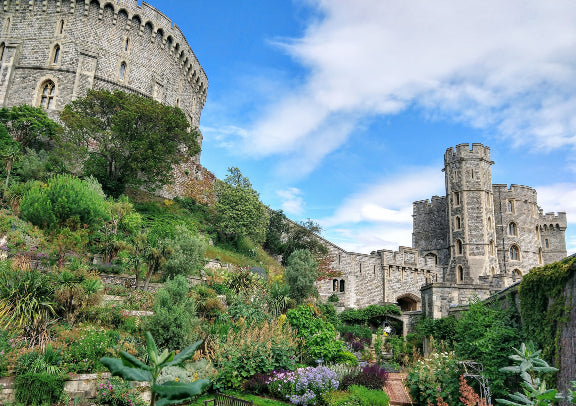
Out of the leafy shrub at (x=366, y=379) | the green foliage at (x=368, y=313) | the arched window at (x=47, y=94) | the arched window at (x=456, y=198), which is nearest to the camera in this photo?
the leafy shrub at (x=366, y=379)

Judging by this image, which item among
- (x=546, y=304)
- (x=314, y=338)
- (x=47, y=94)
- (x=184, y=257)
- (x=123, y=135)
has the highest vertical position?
(x=47, y=94)

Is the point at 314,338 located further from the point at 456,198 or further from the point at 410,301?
the point at 456,198

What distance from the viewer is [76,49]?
3009 cm

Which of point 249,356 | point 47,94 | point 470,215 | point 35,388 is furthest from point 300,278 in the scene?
point 470,215

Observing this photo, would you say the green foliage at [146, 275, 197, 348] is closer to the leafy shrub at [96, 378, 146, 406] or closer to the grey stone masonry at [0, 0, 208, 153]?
the leafy shrub at [96, 378, 146, 406]

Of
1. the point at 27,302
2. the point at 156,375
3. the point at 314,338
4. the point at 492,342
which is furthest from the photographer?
the point at 314,338

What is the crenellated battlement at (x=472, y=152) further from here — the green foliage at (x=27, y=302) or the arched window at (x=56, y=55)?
the green foliage at (x=27, y=302)

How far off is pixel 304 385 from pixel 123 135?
1838 cm

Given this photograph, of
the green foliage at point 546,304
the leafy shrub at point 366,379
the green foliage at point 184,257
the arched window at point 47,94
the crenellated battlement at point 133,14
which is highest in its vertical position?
the crenellated battlement at point 133,14

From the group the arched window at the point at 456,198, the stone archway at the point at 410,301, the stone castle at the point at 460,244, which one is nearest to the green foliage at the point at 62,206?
the stone castle at the point at 460,244

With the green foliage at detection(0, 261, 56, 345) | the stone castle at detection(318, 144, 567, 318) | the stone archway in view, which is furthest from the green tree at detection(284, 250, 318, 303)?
the stone archway

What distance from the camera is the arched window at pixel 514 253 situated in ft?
133

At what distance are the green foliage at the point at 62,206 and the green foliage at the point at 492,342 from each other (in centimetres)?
1332

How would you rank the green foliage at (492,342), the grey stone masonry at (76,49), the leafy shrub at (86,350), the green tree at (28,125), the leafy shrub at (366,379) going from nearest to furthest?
the leafy shrub at (86,350) → the green foliage at (492,342) → the leafy shrub at (366,379) → the green tree at (28,125) → the grey stone masonry at (76,49)
